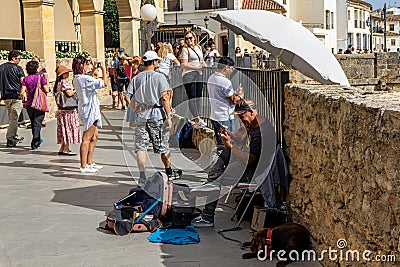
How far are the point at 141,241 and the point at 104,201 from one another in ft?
5.95

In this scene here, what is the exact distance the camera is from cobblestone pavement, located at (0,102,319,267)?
6.07m

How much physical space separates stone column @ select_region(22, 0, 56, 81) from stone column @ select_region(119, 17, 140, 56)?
789 cm

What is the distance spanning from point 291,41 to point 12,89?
7.19 metres

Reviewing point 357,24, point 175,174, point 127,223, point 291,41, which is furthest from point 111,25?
point 357,24

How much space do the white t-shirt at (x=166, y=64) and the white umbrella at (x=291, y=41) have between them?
13.8ft

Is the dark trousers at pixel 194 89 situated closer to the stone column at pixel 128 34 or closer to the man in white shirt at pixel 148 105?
the man in white shirt at pixel 148 105

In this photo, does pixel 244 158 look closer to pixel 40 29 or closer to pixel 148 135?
pixel 148 135

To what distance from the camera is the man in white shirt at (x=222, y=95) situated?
9.80 meters

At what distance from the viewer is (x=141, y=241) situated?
664cm

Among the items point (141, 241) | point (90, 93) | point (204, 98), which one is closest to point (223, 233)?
point (141, 241)

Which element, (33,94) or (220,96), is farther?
(33,94)

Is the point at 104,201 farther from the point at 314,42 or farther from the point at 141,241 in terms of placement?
the point at 314,42

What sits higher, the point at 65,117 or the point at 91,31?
the point at 91,31

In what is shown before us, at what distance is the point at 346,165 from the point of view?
4.90 meters
